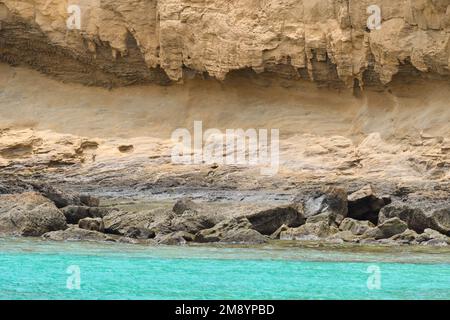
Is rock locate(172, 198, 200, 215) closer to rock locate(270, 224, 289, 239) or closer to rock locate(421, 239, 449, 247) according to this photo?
rock locate(270, 224, 289, 239)

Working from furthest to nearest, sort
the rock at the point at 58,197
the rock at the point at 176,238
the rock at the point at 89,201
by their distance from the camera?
the rock at the point at 89,201 < the rock at the point at 58,197 < the rock at the point at 176,238

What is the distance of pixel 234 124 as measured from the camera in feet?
86.3

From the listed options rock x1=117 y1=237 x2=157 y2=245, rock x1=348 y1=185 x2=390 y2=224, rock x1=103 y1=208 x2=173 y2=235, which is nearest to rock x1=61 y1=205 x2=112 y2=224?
rock x1=103 y1=208 x2=173 y2=235

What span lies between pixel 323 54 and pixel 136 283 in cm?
1249

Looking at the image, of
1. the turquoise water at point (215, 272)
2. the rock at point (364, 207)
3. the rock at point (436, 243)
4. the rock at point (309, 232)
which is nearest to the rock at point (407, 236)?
the rock at point (436, 243)

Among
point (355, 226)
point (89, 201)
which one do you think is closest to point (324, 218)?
point (355, 226)

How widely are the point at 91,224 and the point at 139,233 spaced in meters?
0.96

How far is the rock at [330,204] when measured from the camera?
20.4 meters

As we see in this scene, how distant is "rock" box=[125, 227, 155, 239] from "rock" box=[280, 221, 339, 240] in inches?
92.7

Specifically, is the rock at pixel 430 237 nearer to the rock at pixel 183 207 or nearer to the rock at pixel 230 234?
the rock at pixel 230 234

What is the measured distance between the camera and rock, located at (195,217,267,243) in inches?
731

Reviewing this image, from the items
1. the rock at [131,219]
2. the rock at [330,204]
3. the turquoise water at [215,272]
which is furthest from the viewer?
the rock at [330,204]
